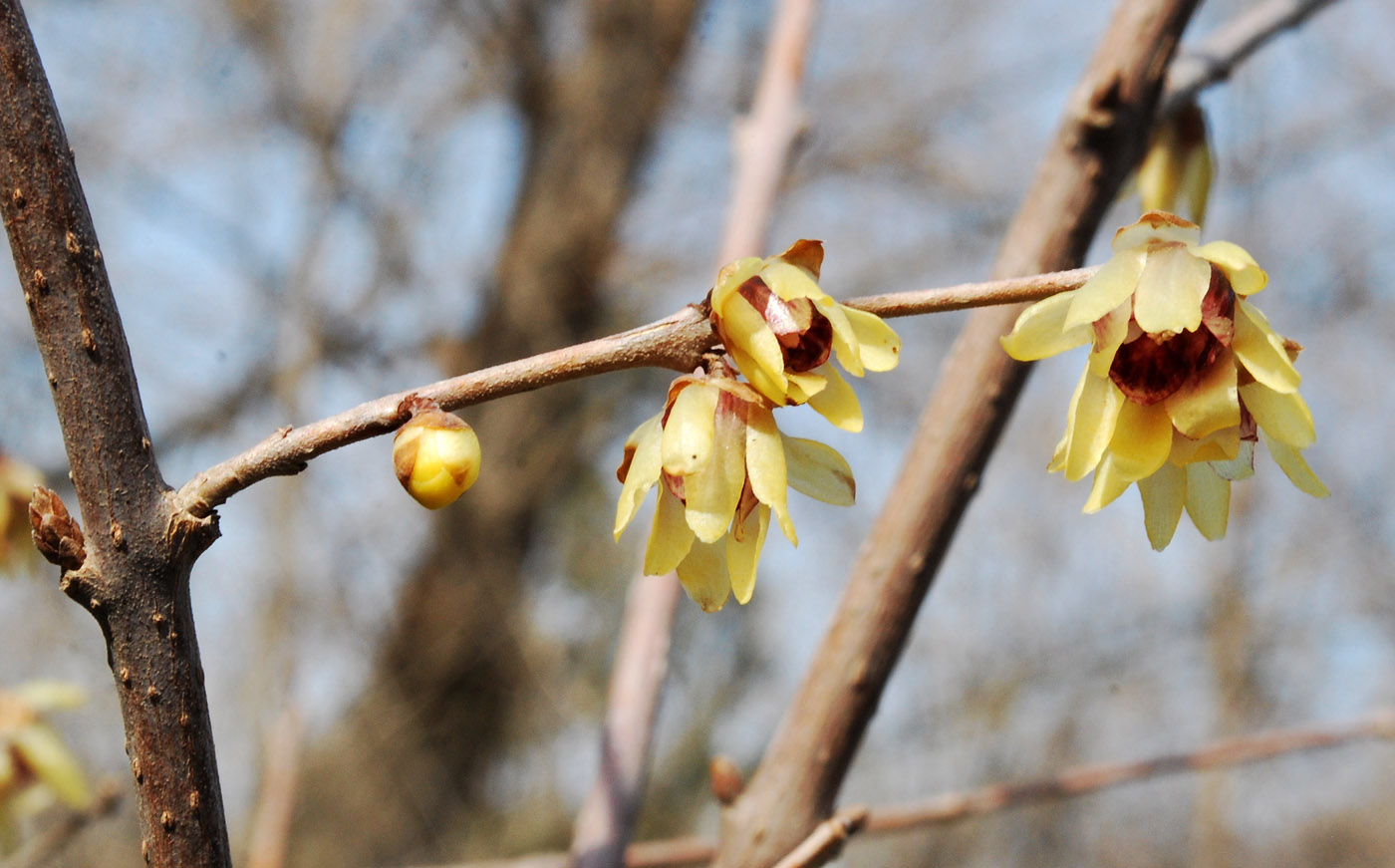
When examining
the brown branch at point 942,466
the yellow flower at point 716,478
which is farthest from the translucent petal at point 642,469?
the brown branch at point 942,466

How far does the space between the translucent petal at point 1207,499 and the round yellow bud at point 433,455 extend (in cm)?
37

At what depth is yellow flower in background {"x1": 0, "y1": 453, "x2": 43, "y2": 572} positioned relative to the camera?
119cm

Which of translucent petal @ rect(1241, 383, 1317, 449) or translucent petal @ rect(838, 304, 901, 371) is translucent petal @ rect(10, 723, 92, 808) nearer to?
translucent petal @ rect(838, 304, 901, 371)

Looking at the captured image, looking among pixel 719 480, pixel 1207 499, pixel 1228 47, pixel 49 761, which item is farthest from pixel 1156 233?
pixel 49 761

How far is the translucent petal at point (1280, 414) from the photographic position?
51cm

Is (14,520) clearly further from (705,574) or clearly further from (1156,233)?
(1156,233)

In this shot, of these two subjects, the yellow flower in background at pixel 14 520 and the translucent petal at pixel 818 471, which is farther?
the yellow flower in background at pixel 14 520

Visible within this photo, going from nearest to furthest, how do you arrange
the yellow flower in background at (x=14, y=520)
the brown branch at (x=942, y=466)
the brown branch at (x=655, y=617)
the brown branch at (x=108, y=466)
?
the brown branch at (x=108, y=466) → the brown branch at (x=942, y=466) → the brown branch at (x=655, y=617) → the yellow flower in background at (x=14, y=520)

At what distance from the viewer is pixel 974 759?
17.3 ft

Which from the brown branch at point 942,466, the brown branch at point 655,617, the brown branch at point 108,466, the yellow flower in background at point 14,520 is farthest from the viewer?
the yellow flower in background at point 14,520

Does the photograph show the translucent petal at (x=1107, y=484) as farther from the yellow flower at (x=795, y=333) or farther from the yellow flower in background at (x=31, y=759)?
the yellow flower in background at (x=31, y=759)

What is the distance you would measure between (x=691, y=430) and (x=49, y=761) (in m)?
0.93

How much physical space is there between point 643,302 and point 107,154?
89.0 inches

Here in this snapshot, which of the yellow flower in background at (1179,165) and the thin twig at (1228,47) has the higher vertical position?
the thin twig at (1228,47)
